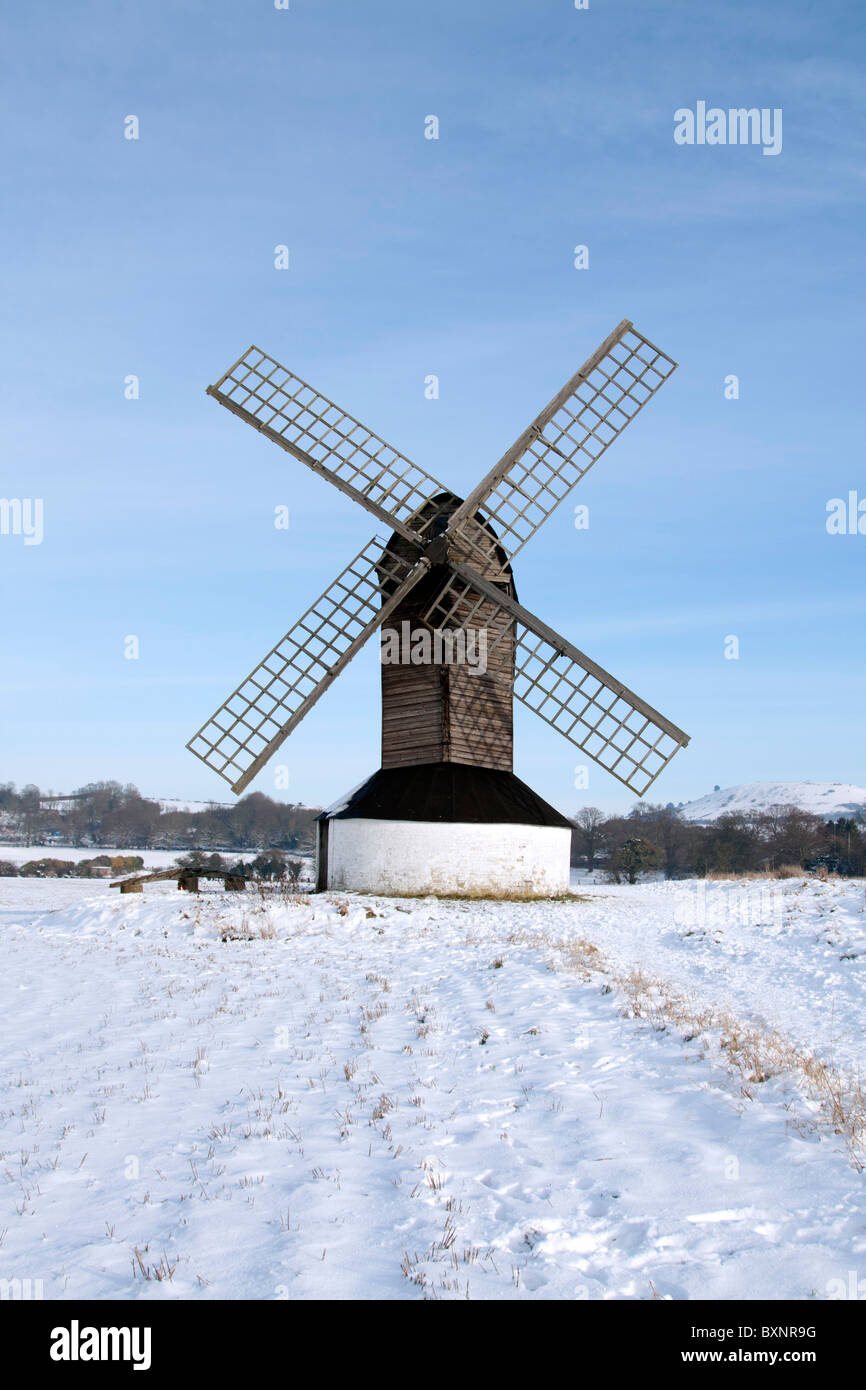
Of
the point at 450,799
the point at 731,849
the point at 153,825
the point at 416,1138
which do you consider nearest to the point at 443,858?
the point at 450,799

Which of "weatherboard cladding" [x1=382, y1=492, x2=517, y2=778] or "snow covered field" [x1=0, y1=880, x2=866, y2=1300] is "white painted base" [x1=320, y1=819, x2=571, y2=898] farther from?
"snow covered field" [x1=0, y1=880, x2=866, y2=1300]

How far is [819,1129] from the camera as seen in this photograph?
20.9 ft

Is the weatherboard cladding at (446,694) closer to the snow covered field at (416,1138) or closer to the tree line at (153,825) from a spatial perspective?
the snow covered field at (416,1138)

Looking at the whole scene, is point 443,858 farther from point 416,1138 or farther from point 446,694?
point 416,1138

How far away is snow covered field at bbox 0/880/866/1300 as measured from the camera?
15.9ft

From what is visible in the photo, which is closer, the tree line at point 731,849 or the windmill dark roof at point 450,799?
the windmill dark roof at point 450,799

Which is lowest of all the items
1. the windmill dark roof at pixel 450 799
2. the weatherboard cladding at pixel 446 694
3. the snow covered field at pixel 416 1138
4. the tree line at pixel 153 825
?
the tree line at pixel 153 825

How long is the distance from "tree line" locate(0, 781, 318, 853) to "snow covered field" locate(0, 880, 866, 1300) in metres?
108

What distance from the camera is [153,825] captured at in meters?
139

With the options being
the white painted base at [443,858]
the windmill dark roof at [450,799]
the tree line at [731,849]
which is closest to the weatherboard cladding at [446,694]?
the windmill dark roof at [450,799]

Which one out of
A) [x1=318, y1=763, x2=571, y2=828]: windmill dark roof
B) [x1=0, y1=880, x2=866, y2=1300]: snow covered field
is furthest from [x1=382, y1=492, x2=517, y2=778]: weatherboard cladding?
[x1=0, y1=880, x2=866, y2=1300]: snow covered field

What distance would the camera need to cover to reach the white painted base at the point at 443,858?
22578 millimetres

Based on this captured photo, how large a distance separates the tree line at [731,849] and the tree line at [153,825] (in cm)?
3701
